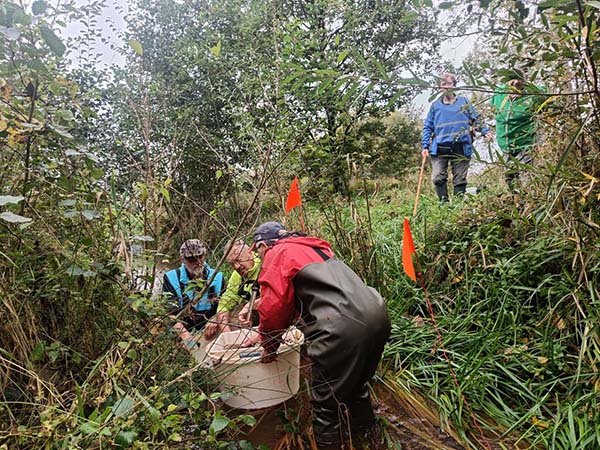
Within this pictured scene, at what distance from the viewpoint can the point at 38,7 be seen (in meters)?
1.70

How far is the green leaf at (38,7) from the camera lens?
66.4 inches

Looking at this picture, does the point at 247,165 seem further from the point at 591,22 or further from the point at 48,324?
the point at 591,22

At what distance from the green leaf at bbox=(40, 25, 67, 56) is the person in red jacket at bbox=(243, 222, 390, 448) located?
1597 mm

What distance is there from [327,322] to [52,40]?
6.48 feet

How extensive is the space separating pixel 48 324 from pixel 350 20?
678 centimetres

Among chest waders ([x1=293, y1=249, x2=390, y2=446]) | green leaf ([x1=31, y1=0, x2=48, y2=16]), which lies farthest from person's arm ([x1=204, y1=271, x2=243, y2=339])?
green leaf ([x1=31, y1=0, x2=48, y2=16])

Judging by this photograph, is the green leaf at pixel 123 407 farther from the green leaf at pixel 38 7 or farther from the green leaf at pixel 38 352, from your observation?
the green leaf at pixel 38 7

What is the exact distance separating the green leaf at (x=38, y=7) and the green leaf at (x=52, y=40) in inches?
2.2

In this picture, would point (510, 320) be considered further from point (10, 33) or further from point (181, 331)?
point (10, 33)

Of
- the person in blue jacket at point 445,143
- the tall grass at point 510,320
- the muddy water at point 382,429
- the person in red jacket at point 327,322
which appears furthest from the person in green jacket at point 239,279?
the person in blue jacket at point 445,143

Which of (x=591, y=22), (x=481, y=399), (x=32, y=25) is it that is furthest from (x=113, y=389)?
(x=591, y=22)

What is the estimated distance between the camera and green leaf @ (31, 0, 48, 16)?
5.54 feet

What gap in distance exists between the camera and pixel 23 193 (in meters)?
1.99

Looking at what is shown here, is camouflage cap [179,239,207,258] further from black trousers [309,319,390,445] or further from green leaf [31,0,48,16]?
green leaf [31,0,48,16]
